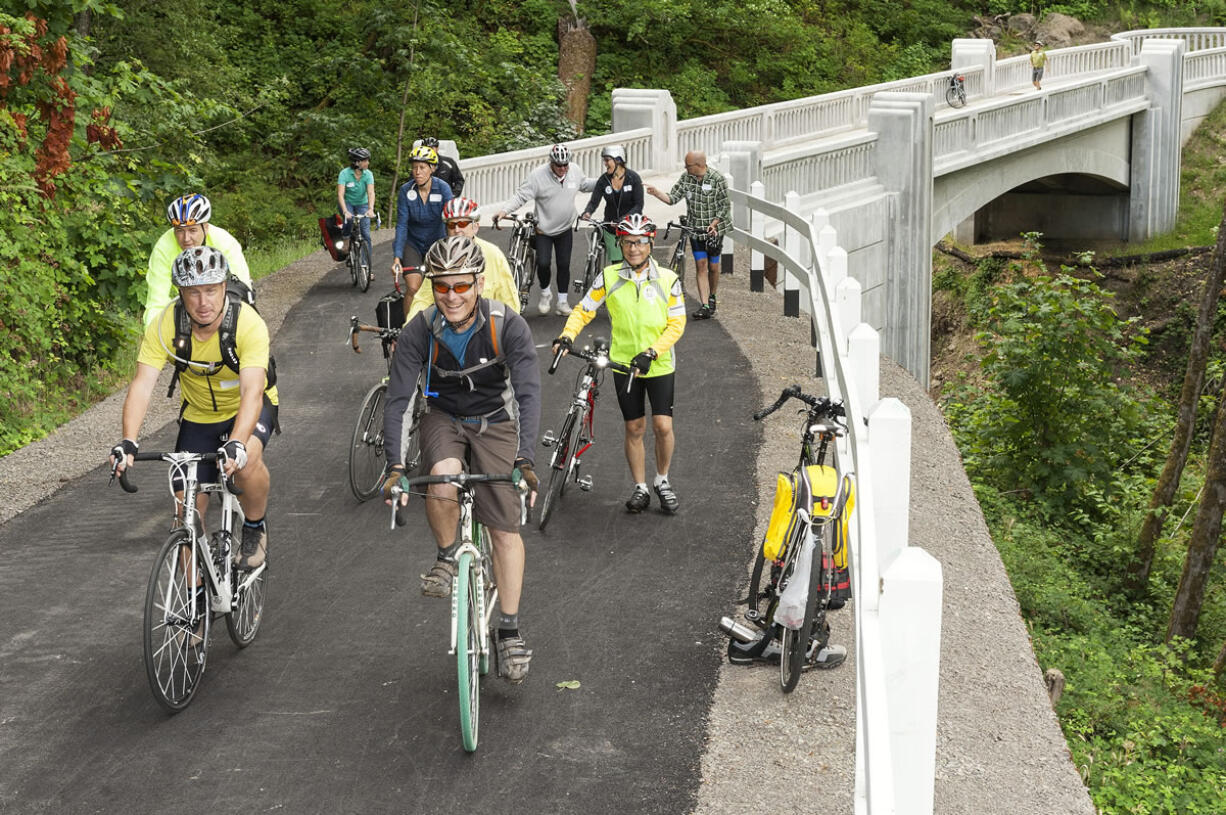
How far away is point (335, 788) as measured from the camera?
5.80 meters

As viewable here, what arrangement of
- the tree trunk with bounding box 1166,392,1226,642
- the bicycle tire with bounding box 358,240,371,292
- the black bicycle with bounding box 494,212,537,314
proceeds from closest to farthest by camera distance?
1. the tree trunk with bounding box 1166,392,1226,642
2. the black bicycle with bounding box 494,212,537,314
3. the bicycle tire with bounding box 358,240,371,292

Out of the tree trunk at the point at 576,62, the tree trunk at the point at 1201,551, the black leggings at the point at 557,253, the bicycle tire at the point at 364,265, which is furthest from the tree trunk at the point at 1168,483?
the tree trunk at the point at 576,62

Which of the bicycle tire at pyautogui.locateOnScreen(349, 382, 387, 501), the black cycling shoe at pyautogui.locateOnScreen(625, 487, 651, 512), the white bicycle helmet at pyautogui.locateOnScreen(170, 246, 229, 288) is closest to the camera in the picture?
the white bicycle helmet at pyautogui.locateOnScreen(170, 246, 229, 288)

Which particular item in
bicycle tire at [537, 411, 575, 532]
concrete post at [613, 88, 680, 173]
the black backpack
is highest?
concrete post at [613, 88, 680, 173]

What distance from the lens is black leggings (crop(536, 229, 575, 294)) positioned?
14.7 meters

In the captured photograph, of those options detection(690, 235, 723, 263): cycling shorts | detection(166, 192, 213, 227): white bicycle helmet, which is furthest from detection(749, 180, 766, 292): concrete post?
detection(166, 192, 213, 227): white bicycle helmet

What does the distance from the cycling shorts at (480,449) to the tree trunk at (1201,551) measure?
31.7 feet

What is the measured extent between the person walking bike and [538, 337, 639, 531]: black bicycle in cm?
509

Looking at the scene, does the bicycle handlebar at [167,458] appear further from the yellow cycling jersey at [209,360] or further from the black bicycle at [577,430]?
the black bicycle at [577,430]

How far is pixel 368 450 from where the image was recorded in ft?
→ 32.1

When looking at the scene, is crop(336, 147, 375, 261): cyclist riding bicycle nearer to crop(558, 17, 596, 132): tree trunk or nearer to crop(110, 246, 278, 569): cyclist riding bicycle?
crop(110, 246, 278, 569): cyclist riding bicycle

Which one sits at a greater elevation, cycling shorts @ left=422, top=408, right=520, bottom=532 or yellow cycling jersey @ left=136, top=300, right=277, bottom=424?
yellow cycling jersey @ left=136, top=300, right=277, bottom=424

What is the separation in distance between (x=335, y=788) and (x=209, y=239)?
3.69 metres

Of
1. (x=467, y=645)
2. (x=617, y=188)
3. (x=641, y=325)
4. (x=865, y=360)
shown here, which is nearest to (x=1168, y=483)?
(x=617, y=188)
